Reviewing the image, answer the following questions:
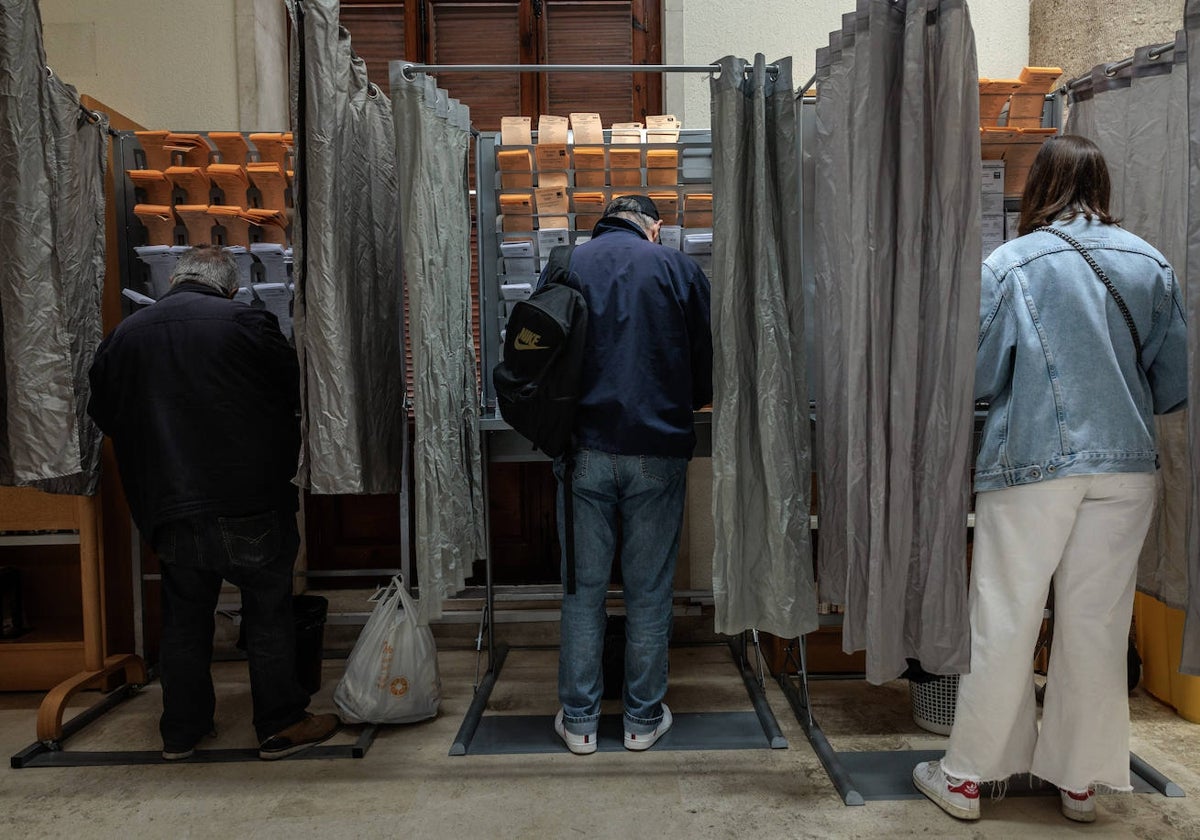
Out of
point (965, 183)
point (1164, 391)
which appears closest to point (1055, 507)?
point (1164, 391)

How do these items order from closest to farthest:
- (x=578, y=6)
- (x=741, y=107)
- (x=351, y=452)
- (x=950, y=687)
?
(x=741, y=107) < (x=351, y=452) < (x=950, y=687) < (x=578, y=6)

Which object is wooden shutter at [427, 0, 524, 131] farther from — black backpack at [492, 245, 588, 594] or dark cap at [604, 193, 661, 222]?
black backpack at [492, 245, 588, 594]

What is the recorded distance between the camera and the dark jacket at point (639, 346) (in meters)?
2.35

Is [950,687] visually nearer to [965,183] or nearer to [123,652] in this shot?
[965,183]

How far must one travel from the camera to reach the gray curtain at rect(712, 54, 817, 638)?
7.04 ft

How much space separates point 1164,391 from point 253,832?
2530mm

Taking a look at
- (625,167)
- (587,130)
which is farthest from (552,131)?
(625,167)

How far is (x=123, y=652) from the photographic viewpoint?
10.6 feet

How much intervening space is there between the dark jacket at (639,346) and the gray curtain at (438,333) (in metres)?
0.40

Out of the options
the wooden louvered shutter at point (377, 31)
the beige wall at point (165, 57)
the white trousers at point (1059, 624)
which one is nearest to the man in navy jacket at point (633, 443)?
the white trousers at point (1059, 624)

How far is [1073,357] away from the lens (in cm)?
192

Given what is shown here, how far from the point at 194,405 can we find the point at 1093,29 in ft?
12.1

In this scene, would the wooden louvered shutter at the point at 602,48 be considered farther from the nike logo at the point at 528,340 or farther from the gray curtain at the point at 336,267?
the nike logo at the point at 528,340

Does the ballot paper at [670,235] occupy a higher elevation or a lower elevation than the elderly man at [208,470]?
higher
